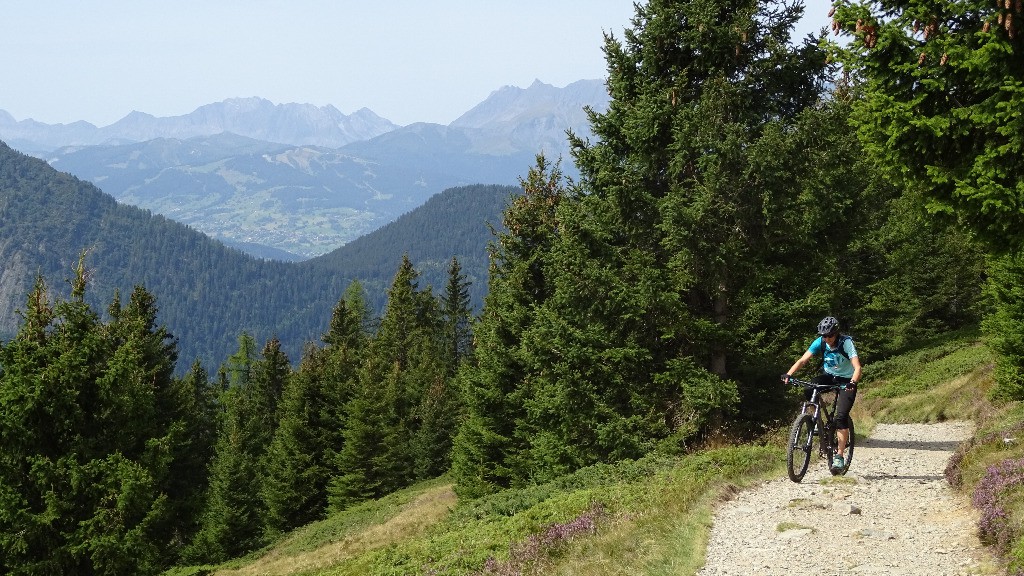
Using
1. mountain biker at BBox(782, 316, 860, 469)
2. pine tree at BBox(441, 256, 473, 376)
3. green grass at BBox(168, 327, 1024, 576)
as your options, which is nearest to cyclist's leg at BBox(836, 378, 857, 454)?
mountain biker at BBox(782, 316, 860, 469)

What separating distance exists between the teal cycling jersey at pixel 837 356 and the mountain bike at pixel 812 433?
0.70ft

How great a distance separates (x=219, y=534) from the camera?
39000 millimetres

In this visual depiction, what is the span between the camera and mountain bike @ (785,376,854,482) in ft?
35.3

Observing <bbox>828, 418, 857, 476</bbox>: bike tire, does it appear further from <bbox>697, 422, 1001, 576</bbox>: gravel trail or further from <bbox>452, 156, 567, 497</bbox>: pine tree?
<bbox>452, 156, 567, 497</bbox>: pine tree

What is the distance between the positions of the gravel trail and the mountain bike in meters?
0.29

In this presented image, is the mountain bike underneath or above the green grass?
above

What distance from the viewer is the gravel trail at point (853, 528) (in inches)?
300

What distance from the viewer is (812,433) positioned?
1086cm

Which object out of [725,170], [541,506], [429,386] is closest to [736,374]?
[725,170]

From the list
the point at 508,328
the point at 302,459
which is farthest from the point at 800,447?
the point at 302,459

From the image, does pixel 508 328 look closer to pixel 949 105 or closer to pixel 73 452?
pixel 73 452

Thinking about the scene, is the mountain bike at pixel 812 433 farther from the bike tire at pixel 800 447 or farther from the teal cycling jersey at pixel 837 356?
the teal cycling jersey at pixel 837 356

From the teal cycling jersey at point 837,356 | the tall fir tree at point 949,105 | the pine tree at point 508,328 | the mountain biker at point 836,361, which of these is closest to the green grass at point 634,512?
the mountain biker at point 836,361

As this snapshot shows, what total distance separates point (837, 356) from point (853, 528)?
2.77 meters
